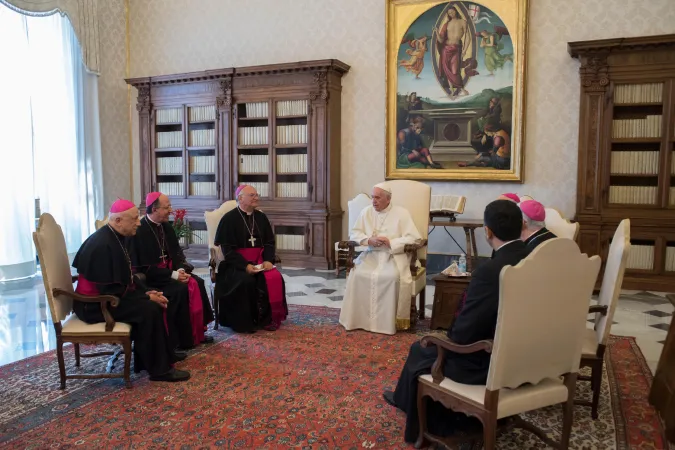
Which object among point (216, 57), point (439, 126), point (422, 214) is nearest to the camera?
point (422, 214)

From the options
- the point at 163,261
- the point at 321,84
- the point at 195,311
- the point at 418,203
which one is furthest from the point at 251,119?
the point at 195,311

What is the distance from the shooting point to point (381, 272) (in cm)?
512

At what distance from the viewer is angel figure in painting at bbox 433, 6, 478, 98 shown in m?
7.58

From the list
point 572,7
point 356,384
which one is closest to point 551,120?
point 572,7

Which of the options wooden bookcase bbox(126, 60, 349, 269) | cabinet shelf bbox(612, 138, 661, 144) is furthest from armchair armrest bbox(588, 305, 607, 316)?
wooden bookcase bbox(126, 60, 349, 269)

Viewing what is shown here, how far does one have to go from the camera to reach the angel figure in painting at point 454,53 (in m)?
7.58

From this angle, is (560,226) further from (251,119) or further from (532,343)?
(251,119)

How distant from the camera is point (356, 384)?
149 inches

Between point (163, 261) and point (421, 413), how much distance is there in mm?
2697

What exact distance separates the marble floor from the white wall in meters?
1.56

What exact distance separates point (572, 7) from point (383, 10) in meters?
2.54

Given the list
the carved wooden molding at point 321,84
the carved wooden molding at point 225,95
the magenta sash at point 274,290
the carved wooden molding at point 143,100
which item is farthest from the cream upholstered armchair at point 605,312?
the carved wooden molding at point 143,100

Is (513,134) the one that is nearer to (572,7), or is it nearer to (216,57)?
(572,7)

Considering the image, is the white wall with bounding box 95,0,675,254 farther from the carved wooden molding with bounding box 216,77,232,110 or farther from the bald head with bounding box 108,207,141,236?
the bald head with bounding box 108,207,141,236
